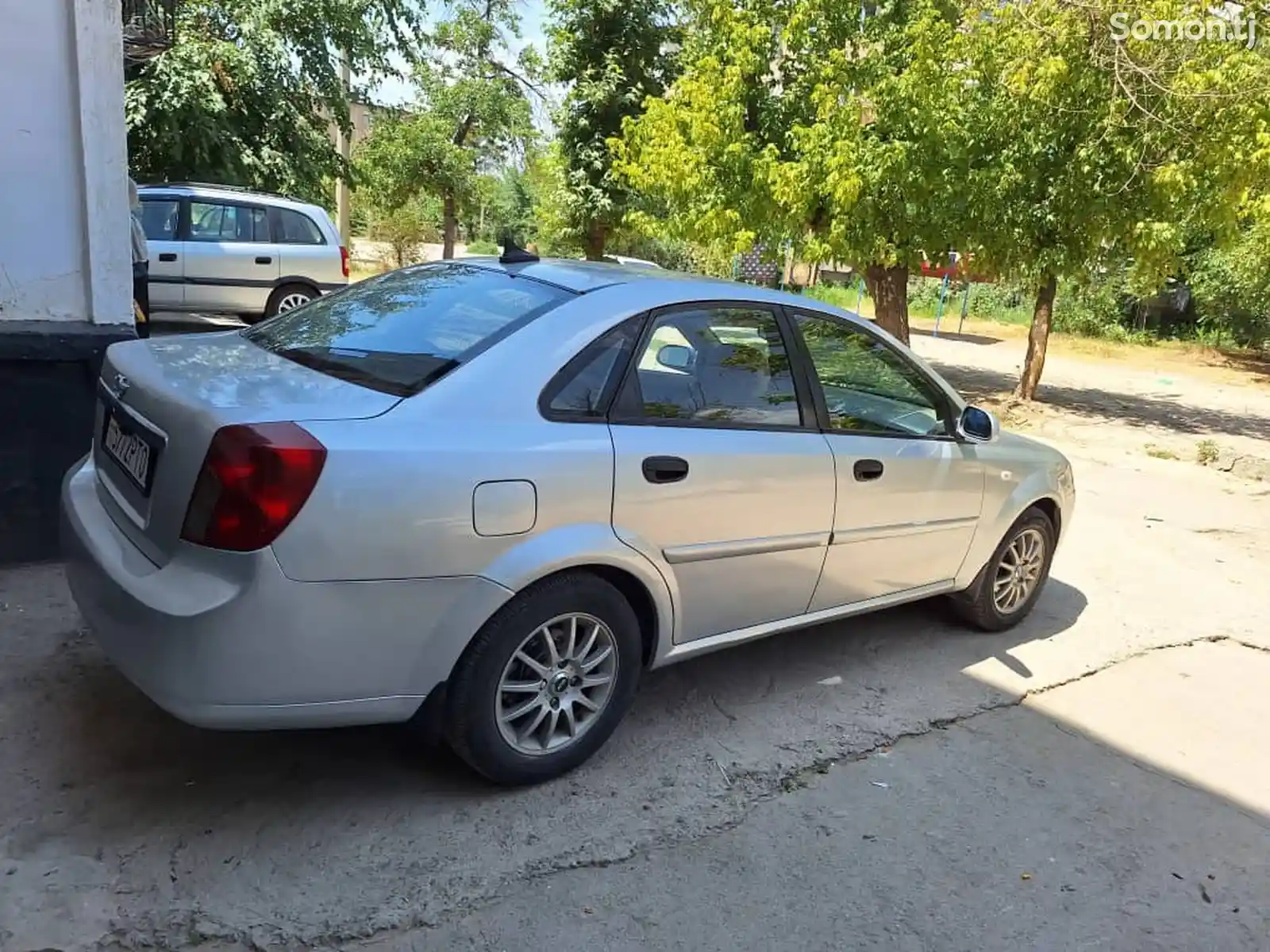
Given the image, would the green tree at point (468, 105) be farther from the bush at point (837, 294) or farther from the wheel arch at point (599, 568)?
the wheel arch at point (599, 568)

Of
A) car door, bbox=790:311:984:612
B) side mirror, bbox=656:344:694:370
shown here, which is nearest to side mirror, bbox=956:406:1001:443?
car door, bbox=790:311:984:612

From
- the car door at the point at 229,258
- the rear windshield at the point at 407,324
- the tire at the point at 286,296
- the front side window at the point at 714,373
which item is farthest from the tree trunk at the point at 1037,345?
the rear windshield at the point at 407,324

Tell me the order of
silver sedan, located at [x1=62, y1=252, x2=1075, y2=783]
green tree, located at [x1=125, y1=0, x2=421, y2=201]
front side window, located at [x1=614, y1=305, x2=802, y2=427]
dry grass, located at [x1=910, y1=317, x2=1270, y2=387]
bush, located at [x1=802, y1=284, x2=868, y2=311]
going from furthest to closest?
bush, located at [x1=802, y1=284, x2=868, y2=311]
dry grass, located at [x1=910, y1=317, x2=1270, y2=387]
green tree, located at [x1=125, y1=0, x2=421, y2=201]
front side window, located at [x1=614, y1=305, x2=802, y2=427]
silver sedan, located at [x1=62, y1=252, x2=1075, y2=783]

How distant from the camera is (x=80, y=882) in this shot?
8.27ft

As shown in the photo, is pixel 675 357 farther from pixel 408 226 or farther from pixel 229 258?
pixel 408 226

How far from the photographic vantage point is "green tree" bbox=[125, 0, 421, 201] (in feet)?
43.3

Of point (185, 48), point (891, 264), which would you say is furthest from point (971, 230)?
point (185, 48)

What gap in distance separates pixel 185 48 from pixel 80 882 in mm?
13711

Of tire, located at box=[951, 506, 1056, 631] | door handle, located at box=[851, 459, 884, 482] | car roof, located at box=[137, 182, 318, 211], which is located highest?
car roof, located at box=[137, 182, 318, 211]

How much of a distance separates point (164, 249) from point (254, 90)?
4.81 m

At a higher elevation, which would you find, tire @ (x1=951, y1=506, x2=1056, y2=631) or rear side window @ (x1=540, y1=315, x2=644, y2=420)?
rear side window @ (x1=540, y1=315, x2=644, y2=420)

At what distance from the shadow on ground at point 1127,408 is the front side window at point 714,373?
35.6ft

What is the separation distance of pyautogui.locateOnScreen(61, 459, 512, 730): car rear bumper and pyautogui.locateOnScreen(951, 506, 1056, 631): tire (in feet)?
9.17

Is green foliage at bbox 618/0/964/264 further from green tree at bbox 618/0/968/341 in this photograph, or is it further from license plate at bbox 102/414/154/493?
license plate at bbox 102/414/154/493
